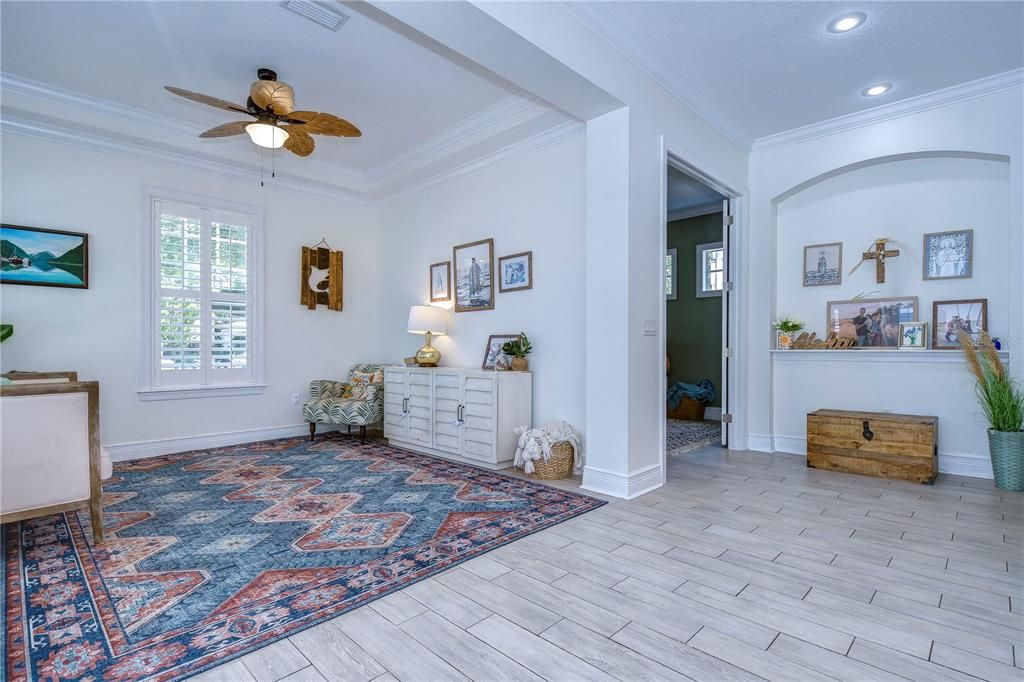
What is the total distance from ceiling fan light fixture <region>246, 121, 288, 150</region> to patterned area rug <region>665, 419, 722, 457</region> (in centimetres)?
402

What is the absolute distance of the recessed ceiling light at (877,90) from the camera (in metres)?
3.69

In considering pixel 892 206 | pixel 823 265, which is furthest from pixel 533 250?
pixel 892 206

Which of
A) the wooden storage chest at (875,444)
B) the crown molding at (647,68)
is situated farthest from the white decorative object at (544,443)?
the crown molding at (647,68)

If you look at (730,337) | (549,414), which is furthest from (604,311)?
(730,337)

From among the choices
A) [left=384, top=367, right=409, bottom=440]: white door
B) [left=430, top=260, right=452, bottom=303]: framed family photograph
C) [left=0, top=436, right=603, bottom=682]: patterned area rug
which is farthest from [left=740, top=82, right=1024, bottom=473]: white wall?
[left=384, top=367, right=409, bottom=440]: white door

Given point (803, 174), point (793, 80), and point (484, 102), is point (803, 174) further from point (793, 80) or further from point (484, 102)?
point (484, 102)

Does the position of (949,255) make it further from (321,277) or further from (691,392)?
(321,277)

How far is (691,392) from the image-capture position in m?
6.79

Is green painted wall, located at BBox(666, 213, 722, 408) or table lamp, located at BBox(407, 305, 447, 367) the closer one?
table lamp, located at BBox(407, 305, 447, 367)

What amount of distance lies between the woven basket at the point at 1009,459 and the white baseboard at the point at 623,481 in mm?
2286

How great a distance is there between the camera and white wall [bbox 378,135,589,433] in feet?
13.7

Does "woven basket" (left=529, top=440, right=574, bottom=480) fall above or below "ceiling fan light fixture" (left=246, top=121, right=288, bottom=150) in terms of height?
below

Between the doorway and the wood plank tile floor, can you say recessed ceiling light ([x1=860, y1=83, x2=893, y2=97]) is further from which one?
the wood plank tile floor

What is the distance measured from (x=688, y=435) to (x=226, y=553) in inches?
182
